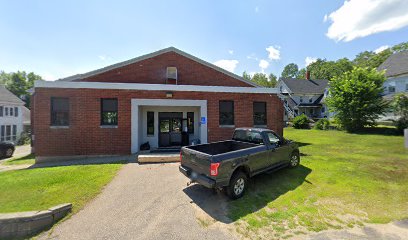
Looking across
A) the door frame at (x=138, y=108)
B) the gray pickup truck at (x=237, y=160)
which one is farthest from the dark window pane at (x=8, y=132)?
the gray pickup truck at (x=237, y=160)

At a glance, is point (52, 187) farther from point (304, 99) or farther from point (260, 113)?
point (304, 99)

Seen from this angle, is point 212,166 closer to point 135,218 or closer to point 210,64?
point 135,218

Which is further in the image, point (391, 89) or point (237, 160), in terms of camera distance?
point (391, 89)

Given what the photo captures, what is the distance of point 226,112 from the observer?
13523mm

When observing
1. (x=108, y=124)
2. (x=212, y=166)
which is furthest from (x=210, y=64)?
(x=212, y=166)

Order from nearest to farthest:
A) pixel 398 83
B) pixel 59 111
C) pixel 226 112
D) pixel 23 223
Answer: pixel 23 223, pixel 59 111, pixel 226 112, pixel 398 83

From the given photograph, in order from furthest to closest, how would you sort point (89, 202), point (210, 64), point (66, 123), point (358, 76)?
point (358, 76)
point (210, 64)
point (66, 123)
point (89, 202)

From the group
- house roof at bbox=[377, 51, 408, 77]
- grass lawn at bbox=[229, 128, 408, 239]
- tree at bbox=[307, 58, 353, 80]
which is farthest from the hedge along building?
tree at bbox=[307, 58, 353, 80]

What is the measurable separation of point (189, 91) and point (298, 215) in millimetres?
9692

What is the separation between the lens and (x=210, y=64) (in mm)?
16688

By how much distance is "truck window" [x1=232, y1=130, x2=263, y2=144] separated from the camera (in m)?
7.47

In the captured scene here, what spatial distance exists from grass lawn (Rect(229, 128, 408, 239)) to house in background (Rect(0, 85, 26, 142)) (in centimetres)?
3584

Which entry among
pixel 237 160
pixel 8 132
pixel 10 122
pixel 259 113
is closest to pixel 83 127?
pixel 237 160

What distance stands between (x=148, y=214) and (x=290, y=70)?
3899 inches
